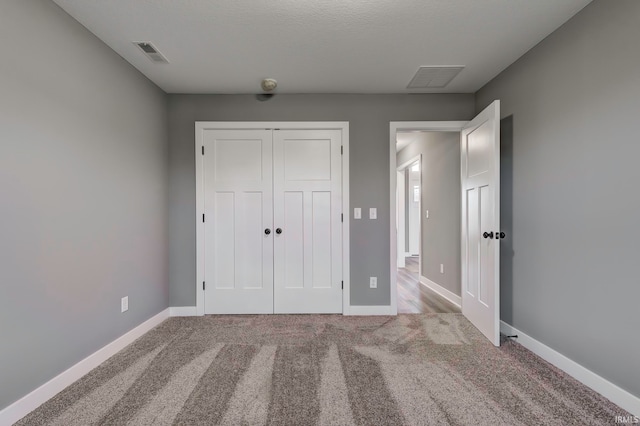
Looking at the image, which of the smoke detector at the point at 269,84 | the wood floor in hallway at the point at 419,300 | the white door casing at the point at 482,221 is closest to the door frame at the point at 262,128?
the smoke detector at the point at 269,84

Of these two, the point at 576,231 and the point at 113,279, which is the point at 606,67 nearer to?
the point at 576,231

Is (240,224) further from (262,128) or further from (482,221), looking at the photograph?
(482,221)

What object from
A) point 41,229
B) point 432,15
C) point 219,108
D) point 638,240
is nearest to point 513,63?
point 432,15

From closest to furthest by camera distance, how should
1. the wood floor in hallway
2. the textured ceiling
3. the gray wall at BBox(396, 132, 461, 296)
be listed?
the textured ceiling → the wood floor in hallway → the gray wall at BBox(396, 132, 461, 296)

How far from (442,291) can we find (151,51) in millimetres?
4081

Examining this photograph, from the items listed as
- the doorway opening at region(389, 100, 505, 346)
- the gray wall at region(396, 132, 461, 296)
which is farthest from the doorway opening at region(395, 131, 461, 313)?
the doorway opening at region(389, 100, 505, 346)

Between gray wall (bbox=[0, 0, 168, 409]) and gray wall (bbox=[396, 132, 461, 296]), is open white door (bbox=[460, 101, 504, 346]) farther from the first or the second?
gray wall (bbox=[0, 0, 168, 409])

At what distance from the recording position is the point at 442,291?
150 inches

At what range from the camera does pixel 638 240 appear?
1509 millimetres

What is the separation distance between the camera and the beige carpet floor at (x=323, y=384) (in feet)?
4.95

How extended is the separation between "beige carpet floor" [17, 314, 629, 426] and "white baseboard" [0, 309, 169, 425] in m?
0.04

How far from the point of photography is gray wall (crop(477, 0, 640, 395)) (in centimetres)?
156

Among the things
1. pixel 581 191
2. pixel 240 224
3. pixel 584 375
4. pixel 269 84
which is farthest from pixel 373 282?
pixel 269 84

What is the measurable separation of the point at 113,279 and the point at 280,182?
1.68m
